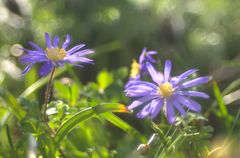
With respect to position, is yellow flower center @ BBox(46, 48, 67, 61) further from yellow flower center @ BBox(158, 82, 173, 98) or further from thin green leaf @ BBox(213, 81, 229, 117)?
thin green leaf @ BBox(213, 81, 229, 117)

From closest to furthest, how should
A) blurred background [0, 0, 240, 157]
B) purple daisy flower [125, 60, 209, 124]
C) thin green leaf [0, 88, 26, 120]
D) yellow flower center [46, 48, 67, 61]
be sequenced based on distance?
purple daisy flower [125, 60, 209, 124]
yellow flower center [46, 48, 67, 61]
thin green leaf [0, 88, 26, 120]
blurred background [0, 0, 240, 157]

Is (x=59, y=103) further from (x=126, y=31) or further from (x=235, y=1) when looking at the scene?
(x=235, y=1)

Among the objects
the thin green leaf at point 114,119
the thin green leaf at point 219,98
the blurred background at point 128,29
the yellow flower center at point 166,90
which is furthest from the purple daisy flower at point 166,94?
the blurred background at point 128,29

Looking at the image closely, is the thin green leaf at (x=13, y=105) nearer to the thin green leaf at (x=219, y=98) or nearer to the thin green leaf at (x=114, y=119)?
the thin green leaf at (x=114, y=119)

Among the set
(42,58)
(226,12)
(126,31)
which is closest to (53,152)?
(42,58)

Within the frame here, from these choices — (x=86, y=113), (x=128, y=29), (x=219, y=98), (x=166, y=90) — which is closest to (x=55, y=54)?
(x=86, y=113)

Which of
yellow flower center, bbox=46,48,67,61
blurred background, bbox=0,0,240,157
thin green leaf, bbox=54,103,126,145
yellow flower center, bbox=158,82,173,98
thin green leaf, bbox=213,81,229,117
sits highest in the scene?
blurred background, bbox=0,0,240,157

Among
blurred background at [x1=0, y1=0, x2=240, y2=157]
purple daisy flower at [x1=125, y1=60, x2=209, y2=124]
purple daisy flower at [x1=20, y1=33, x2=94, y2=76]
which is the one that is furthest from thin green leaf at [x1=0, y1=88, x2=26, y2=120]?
blurred background at [x1=0, y1=0, x2=240, y2=157]
